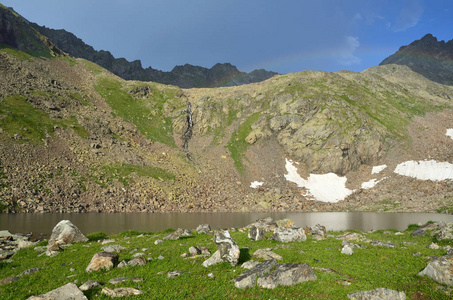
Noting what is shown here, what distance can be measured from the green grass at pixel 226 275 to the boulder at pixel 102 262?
50 centimetres

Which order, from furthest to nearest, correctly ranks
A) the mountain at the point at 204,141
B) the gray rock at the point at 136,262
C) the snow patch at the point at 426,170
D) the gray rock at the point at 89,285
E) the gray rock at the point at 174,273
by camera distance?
the snow patch at the point at 426,170, the mountain at the point at 204,141, the gray rock at the point at 136,262, the gray rock at the point at 174,273, the gray rock at the point at 89,285

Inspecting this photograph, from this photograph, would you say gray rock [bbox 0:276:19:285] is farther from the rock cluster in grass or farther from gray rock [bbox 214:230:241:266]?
gray rock [bbox 214:230:241:266]

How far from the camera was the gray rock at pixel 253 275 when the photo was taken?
12.2 metres

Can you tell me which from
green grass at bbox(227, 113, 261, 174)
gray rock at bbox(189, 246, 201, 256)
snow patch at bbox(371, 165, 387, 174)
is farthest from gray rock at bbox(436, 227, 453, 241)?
snow patch at bbox(371, 165, 387, 174)

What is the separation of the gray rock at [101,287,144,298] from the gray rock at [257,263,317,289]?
6188 millimetres

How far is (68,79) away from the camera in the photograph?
129 m

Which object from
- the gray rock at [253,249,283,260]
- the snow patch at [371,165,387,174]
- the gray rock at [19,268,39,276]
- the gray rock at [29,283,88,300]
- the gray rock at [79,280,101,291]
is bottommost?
the snow patch at [371,165,387,174]

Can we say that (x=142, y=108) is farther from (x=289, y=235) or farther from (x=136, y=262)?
(x=136, y=262)

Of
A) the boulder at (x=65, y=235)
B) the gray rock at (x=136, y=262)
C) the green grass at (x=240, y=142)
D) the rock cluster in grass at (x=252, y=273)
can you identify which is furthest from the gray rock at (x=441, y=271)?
the green grass at (x=240, y=142)

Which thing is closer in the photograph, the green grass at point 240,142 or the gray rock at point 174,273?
the gray rock at point 174,273

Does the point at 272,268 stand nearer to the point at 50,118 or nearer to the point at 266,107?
the point at 50,118

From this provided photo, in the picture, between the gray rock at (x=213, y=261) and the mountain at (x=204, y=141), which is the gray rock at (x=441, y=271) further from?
the mountain at (x=204, y=141)

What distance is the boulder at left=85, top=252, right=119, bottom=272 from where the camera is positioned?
→ 1493 centimetres

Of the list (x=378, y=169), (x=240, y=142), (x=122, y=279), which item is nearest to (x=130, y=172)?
(x=240, y=142)
